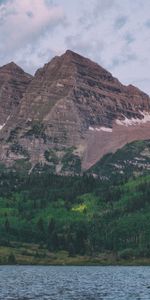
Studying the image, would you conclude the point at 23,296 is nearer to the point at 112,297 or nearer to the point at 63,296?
the point at 63,296

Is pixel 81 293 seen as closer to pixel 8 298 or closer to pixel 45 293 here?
pixel 45 293

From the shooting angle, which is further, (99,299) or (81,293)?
(81,293)

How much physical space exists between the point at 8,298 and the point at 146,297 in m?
31.4

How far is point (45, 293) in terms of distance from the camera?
157m

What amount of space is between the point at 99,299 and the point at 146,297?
11993mm

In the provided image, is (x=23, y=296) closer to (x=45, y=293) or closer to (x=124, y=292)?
(x=45, y=293)

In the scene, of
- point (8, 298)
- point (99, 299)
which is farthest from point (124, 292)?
point (8, 298)

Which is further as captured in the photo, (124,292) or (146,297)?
(124,292)

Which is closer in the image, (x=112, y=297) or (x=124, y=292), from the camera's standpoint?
(x=112, y=297)

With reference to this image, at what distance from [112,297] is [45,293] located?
1907 cm

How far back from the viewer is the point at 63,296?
486ft

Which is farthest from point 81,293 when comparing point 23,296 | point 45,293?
point 23,296

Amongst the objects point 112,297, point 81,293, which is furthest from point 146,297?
point 81,293

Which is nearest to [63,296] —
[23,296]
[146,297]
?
[23,296]
